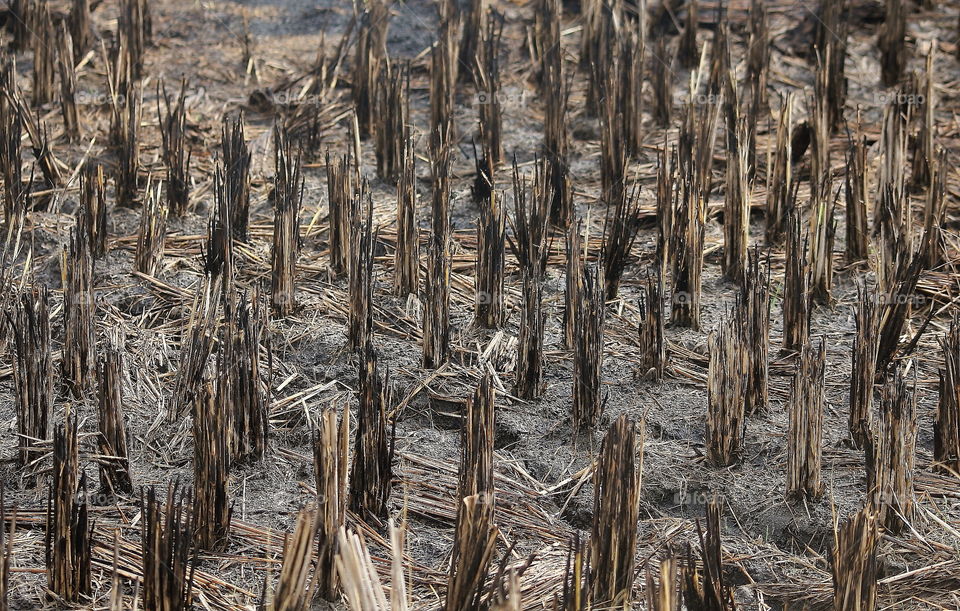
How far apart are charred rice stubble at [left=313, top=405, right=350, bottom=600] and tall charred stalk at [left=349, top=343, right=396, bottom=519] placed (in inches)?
7.3

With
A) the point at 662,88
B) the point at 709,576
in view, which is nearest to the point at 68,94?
the point at 662,88

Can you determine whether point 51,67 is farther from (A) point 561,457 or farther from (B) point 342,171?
(A) point 561,457

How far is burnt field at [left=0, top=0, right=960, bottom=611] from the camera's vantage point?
2652 millimetres

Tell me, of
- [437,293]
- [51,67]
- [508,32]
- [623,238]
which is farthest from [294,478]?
[508,32]

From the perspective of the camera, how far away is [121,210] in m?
4.38

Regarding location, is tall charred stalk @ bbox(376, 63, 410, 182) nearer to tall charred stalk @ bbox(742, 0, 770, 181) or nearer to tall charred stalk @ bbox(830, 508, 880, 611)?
tall charred stalk @ bbox(742, 0, 770, 181)

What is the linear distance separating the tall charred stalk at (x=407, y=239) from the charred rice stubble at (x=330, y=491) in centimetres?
125

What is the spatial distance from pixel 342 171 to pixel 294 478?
124 cm

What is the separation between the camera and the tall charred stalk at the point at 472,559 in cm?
237

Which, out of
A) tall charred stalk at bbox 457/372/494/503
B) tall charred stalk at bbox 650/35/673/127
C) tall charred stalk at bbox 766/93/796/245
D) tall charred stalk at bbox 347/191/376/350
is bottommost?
tall charred stalk at bbox 457/372/494/503

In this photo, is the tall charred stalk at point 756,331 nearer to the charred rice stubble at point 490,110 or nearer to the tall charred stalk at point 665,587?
the tall charred stalk at point 665,587

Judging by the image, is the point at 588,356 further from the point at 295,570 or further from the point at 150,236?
the point at 150,236

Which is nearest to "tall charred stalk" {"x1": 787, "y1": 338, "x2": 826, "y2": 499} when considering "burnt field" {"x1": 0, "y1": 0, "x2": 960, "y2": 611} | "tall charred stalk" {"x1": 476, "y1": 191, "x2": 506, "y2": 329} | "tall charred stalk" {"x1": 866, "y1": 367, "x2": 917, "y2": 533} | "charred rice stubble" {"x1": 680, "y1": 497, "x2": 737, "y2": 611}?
"burnt field" {"x1": 0, "y1": 0, "x2": 960, "y2": 611}

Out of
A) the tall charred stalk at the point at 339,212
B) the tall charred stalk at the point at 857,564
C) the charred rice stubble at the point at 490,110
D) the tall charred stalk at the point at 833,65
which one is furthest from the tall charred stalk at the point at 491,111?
the tall charred stalk at the point at 857,564
